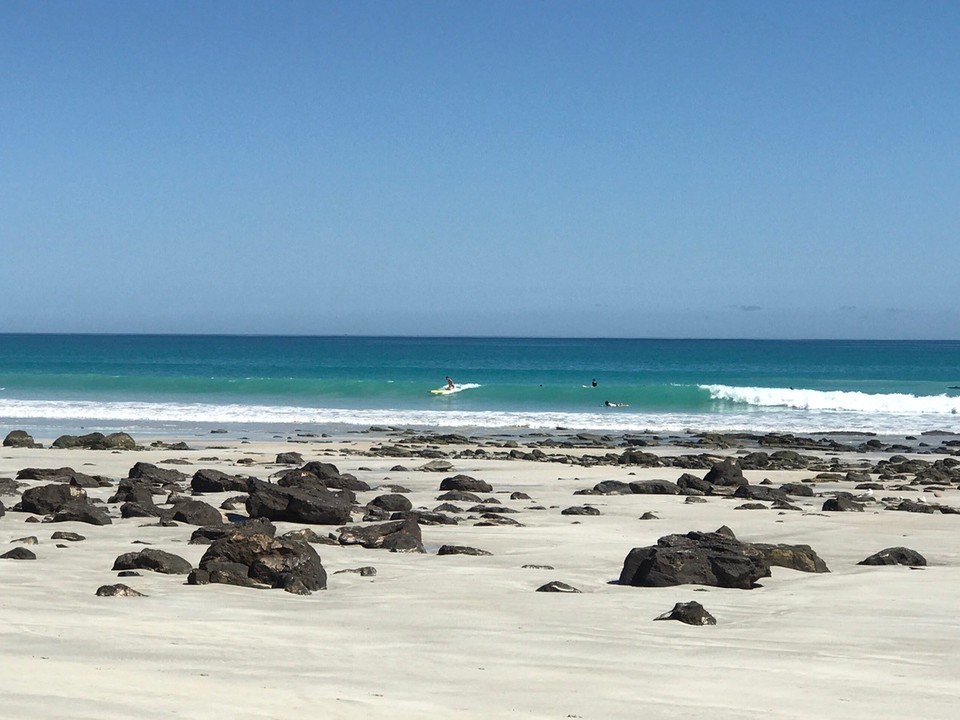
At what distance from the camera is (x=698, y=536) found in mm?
10453

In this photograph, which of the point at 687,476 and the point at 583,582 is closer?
the point at 583,582

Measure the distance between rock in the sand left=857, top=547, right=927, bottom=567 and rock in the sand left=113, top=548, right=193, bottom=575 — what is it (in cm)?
654

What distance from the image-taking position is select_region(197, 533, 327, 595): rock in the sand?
9203mm

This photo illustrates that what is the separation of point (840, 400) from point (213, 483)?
48.0 m

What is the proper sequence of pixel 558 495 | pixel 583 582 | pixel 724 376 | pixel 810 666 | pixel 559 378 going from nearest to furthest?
pixel 810 666, pixel 583 582, pixel 558 495, pixel 559 378, pixel 724 376

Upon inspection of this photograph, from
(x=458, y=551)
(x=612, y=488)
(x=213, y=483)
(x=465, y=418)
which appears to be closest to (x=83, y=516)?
(x=213, y=483)

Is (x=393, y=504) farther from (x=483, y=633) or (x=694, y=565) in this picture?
(x=483, y=633)

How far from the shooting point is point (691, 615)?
8188 mm

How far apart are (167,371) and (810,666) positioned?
80.7 meters

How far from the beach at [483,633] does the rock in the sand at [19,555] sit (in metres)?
0.11

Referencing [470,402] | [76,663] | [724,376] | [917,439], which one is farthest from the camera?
[724,376]

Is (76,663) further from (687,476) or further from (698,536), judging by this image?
(687,476)

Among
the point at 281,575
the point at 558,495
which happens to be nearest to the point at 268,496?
the point at 281,575

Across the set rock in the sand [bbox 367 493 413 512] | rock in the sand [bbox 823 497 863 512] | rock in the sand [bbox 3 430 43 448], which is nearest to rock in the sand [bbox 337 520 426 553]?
rock in the sand [bbox 367 493 413 512]
